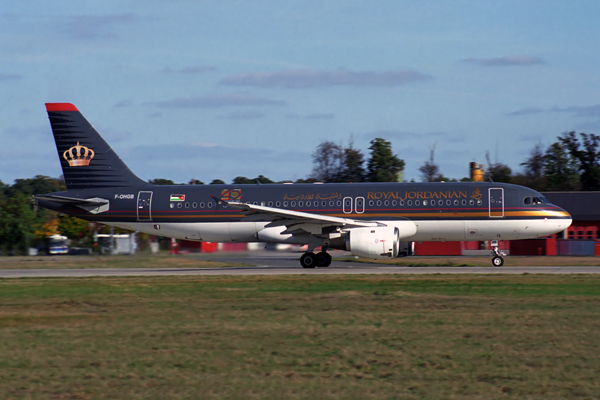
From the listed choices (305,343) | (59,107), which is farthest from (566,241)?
(305,343)

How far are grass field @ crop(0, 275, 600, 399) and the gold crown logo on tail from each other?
13.1 metres

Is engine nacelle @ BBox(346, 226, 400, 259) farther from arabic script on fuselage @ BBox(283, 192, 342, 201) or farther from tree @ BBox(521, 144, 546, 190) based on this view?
tree @ BBox(521, 144, 546, 190)

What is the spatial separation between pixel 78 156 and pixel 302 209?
11.2 metres

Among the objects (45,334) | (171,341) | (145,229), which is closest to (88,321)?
(45,334)

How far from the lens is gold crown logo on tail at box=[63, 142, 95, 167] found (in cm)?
3150

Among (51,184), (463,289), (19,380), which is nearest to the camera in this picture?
(19,380)

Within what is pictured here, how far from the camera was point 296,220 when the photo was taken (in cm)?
2820

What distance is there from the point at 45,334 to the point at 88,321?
4.95ft

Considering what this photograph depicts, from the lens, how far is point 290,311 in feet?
49.1

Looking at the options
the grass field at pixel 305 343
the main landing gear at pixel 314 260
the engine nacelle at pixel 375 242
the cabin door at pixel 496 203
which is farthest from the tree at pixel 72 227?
the grass field at pixel 305 343

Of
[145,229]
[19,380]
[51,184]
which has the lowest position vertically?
[19,380]

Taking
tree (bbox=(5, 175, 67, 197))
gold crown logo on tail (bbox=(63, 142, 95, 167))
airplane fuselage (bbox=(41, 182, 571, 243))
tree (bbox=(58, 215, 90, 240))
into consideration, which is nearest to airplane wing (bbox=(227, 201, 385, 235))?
airplane fuselage (bbox=(41, 182, 571, 243))

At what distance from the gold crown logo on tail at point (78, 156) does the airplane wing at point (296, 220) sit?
834 cm

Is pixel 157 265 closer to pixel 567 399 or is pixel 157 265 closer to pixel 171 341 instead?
pixel 171 341
